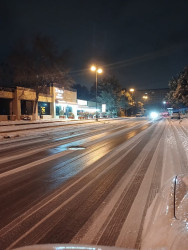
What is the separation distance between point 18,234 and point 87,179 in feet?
9.00

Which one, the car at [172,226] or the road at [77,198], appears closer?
the car at [172,226]

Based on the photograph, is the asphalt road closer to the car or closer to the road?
the road

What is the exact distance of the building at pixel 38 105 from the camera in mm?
35688

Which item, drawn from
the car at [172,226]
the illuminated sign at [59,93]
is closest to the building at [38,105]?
the illuminated sign at [59,93]

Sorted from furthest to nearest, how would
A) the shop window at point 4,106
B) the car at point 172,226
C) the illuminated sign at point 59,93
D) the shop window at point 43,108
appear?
the illuminated sign at point 59,93 → the shop window at point 43,108 → the shop window at point 4,106 → the car at point 172,226

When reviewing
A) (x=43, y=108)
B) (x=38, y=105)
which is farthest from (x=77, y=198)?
(x=43, y=108)

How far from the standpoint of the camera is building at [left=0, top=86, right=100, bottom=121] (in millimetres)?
35688

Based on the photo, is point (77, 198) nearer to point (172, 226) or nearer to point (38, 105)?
point (172, 226)

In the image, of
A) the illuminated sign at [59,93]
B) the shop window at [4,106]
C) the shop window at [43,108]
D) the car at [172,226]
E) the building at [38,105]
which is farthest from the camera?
the illuminated sign at [59,93]

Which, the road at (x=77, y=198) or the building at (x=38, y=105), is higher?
the building at (x=38, y=105)

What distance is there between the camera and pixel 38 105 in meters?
43.4

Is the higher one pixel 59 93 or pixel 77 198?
pixel 59 93

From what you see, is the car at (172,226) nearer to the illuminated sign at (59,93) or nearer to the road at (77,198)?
the road at (77,198)

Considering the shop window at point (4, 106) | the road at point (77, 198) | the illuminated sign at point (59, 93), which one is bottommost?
the road at point (77, 198)
